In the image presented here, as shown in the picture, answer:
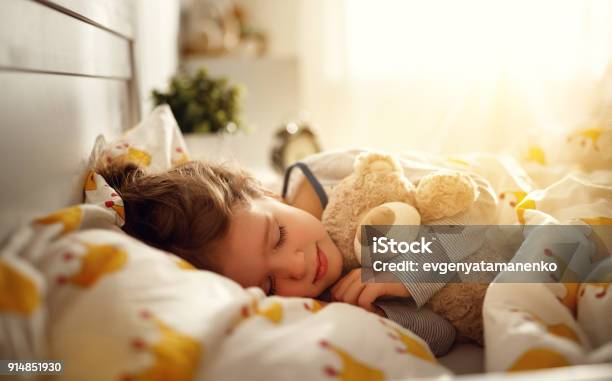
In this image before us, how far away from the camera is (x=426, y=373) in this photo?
545 mm

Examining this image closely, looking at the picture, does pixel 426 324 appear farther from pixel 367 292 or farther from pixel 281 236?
pixel 281 236

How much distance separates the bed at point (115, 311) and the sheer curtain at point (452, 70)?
3.23 feet

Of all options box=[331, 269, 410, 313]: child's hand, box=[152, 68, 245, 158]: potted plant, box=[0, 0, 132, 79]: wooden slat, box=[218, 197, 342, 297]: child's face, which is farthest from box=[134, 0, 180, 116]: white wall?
box=[331, 269, 410, 313]: child's hand

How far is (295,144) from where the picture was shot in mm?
1961

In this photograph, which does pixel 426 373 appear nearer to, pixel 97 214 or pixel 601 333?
pixel 601 333

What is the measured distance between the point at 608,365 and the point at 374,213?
413 millimetres

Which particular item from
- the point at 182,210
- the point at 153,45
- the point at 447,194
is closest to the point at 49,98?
the point at 182,210

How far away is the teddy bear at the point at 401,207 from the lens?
78 centimetres

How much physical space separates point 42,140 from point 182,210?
0.22m

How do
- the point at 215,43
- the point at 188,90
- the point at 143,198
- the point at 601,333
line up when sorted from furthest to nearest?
A: the point at 215,43, the point at 188,90, the point at 143,198, the point at 601,333

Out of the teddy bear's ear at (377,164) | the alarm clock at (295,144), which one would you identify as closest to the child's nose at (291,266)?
the teddy bear's ear at (377,164)

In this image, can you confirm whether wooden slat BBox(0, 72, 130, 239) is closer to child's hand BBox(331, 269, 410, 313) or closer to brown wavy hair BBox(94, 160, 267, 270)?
brown wavy hair BBox(94, 160, 267, 270)

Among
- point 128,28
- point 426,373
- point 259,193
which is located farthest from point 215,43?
point 426,373
